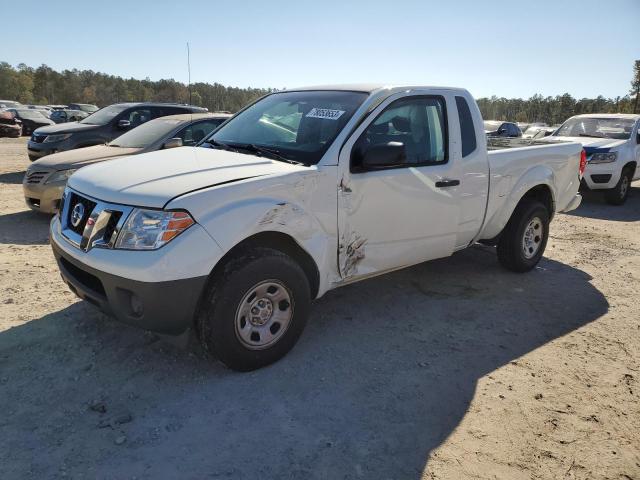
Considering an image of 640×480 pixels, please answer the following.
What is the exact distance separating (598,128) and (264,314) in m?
10.8

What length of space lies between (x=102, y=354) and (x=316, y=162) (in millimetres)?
1973

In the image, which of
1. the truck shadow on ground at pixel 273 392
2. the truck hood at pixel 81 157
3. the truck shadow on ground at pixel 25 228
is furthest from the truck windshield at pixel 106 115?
the truck shadow on ground at pixel 273 392

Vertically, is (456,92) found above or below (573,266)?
above

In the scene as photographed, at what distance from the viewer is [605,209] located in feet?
32.8

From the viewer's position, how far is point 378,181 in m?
3.68

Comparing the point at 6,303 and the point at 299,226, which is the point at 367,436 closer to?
the point at 299,226

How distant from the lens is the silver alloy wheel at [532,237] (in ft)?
17.8

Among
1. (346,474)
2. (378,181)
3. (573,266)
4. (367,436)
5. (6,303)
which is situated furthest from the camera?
(573,266)

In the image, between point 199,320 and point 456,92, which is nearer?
point 199,320

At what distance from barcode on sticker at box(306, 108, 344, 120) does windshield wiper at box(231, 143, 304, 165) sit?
445 millimetres

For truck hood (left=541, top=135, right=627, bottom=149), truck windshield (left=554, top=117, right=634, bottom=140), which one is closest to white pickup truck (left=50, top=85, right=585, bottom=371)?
truck hood (left=541, top=135, right=627, bottom=149)

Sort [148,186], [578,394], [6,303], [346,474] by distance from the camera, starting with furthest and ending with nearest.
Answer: [6,303], [578,394], [148,186], [346,474]

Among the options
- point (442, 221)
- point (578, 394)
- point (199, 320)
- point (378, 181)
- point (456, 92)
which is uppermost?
point (456, 92)

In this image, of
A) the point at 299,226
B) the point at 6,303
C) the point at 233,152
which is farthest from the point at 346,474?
the point at 6,303
